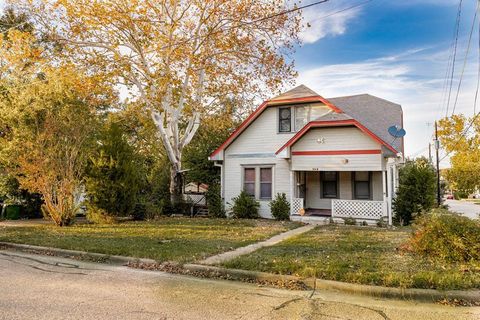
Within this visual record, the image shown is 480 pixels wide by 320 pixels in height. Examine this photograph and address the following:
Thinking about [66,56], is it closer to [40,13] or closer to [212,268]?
[40,13]

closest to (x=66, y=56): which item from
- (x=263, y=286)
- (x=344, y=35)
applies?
(x=344, y=35)

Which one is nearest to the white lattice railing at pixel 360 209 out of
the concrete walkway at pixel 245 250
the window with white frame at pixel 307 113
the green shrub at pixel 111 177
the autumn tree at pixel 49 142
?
the window with white frame at pixel 307 113

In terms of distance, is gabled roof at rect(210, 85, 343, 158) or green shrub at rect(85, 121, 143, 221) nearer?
green shrub at rect(85, 121, 143, 221)

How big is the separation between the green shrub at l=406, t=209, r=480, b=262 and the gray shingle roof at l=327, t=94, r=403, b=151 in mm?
9285

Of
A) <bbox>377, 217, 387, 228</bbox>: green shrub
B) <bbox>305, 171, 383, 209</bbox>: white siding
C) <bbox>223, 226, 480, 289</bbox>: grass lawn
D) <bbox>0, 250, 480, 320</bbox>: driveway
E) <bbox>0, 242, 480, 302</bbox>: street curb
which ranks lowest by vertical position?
<bbox>0, 250, 480, 320</bbox>: driveway

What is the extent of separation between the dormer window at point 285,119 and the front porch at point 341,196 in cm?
230

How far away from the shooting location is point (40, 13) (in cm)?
1747

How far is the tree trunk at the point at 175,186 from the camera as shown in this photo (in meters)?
19.3

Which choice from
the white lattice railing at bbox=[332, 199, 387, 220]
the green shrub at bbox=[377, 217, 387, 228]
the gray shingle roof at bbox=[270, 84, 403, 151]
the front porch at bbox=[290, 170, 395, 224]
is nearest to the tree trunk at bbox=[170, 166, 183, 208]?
the front porch at bbox=[290, 170, 395, 224]

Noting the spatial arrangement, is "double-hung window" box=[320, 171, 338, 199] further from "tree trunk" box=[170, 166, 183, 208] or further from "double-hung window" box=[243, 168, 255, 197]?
"tree trunk" box=[170, 166, 183, 208]

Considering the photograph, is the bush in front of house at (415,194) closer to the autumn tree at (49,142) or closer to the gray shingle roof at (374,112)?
the gray shingle roof at (374,112)

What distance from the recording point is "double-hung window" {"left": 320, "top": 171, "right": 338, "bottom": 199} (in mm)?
17562

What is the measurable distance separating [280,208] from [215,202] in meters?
3.77

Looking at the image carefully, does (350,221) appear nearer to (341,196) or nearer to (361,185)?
(341,196)
